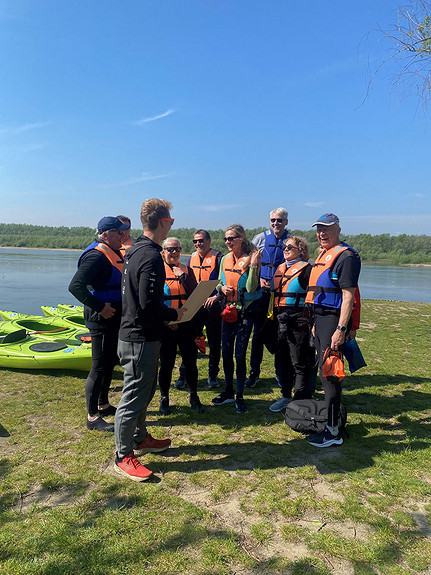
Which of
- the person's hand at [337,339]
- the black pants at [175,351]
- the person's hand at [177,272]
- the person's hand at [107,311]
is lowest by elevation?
the black pants at [175,351]

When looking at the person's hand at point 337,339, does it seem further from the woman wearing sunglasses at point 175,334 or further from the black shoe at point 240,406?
the woman wearing sunglasses at point 175,334

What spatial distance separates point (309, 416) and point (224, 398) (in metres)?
1.07

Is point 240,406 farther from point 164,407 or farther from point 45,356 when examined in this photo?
point 45,356

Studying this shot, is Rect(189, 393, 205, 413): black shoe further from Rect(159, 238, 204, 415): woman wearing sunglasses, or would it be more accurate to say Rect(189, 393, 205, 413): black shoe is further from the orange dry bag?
the orange dry bag

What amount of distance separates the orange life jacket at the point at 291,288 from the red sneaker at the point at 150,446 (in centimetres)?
183

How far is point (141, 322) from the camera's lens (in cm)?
258

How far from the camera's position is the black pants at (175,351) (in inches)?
148

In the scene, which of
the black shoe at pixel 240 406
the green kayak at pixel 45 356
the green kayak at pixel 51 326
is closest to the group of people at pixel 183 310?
the black shoe at pixel 240 406

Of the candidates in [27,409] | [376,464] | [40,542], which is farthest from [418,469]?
[27,409]

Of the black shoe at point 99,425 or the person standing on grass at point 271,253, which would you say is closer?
the black shoe at point 99,425

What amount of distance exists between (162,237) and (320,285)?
150cm

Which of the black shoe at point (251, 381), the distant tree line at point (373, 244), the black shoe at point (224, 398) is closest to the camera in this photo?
the black shoe at point (224, 398)

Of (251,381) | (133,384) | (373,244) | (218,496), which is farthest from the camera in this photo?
(373,244)

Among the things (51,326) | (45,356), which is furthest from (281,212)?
(51,326)
